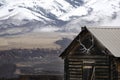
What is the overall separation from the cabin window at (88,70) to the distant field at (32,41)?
97.6 meters

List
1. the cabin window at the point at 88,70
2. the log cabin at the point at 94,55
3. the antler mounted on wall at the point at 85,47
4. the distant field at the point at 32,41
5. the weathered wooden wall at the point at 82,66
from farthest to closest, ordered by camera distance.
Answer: the distant field at the point at 32,41 < the antler mounted on wall at the point at 85,47 < the cabin window at the point at 88,70 < the weathered wooden wall at the point at 82,66 < the log cabin at the point at 94,55

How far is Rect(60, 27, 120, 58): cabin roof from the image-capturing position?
34556mm

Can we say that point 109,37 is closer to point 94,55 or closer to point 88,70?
point 94,55

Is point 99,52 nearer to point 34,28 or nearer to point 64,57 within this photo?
point 64,57

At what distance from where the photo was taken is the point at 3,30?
180 meters

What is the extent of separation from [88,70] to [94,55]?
3.74 feet

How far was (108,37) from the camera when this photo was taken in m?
36.1

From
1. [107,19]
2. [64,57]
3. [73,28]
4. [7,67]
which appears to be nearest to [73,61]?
[64,57]

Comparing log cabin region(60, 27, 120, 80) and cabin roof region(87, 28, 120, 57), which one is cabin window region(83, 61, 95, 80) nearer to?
log cabin region(60, 27, 120, 80)

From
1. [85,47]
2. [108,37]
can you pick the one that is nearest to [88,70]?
[85,47]

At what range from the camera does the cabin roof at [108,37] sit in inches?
1360

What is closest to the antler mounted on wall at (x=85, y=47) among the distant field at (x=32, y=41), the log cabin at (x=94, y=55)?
the log cabin at (x=94, y=55)

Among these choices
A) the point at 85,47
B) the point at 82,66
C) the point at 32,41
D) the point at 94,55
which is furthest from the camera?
the point at 32,41

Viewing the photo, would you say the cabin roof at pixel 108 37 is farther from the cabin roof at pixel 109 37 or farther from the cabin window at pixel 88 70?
the cabin window at pixel 88 70
